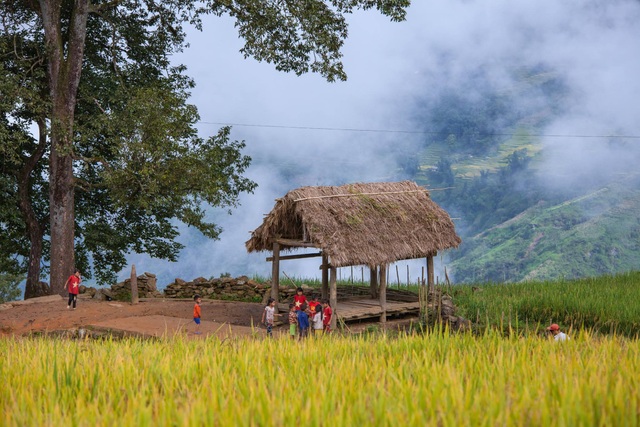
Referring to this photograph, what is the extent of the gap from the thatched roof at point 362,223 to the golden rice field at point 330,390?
8.11 meters

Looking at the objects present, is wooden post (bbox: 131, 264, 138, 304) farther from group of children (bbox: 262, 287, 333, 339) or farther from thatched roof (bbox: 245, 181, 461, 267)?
group of children (bbox: 262, 287, 333, 339)

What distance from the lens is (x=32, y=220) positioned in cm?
2286

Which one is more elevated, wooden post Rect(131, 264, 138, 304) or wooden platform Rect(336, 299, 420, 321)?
wooden post Rect(131, 264, 138, 304)

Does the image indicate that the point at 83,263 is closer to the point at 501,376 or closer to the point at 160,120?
the point at 160,120

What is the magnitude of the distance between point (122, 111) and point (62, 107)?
5.90 feet

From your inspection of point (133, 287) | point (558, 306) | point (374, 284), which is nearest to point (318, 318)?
point (374, 284)

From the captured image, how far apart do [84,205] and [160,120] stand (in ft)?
19.8

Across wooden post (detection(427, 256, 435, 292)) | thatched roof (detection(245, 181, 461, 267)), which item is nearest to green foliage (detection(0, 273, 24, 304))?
thatched roof (detection(245, 181, 461, 267))

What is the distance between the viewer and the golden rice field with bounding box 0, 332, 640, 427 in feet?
14.4

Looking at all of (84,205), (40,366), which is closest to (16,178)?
(84,205)

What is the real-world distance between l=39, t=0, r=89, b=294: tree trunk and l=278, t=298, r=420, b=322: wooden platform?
7389mm

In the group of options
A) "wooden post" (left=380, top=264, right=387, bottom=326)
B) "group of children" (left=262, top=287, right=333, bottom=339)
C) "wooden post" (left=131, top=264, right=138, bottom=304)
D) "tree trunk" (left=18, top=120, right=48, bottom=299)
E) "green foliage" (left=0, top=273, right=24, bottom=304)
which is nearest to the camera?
"group of children" (left=262, top=287, right=333, bottom=339)

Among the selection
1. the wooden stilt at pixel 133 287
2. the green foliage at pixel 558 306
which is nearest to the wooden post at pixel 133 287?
the wooden stilt at pixel 133 287

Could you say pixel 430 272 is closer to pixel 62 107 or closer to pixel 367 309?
pixel 367 309
